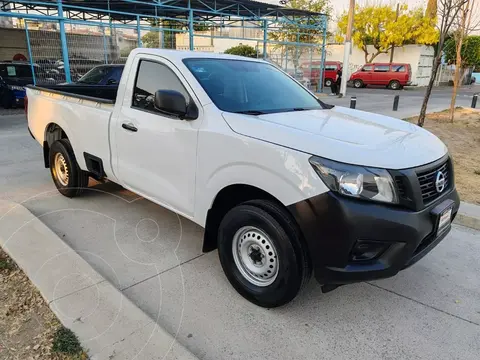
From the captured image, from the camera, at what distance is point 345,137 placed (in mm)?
2752

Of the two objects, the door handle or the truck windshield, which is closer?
the truck windshield

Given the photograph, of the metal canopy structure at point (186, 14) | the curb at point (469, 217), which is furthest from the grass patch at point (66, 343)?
the metal canopy structure at point (186, 14)

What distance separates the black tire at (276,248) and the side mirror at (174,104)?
34.0 inches

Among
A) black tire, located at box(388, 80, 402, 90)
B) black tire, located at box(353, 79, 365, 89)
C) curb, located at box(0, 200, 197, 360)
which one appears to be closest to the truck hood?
curb, located at box(0, 200, 197, 360)

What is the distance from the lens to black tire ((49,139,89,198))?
15.7ft

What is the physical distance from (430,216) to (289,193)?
3.17ft

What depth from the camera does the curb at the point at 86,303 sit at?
240 centimetres

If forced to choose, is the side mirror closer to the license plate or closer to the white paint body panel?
the white paint body panel

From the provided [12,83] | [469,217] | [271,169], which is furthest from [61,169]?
[12,83]

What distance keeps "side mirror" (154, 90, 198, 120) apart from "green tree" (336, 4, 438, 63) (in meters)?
34.6

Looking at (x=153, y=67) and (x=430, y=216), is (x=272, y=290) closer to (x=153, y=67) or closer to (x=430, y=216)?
(x=430, y=216)

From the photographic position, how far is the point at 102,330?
2.53 meters

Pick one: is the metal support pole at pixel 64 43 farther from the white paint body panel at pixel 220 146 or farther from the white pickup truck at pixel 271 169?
the white pickup truck at pixel 271 169

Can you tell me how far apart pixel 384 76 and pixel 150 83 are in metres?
30.5
